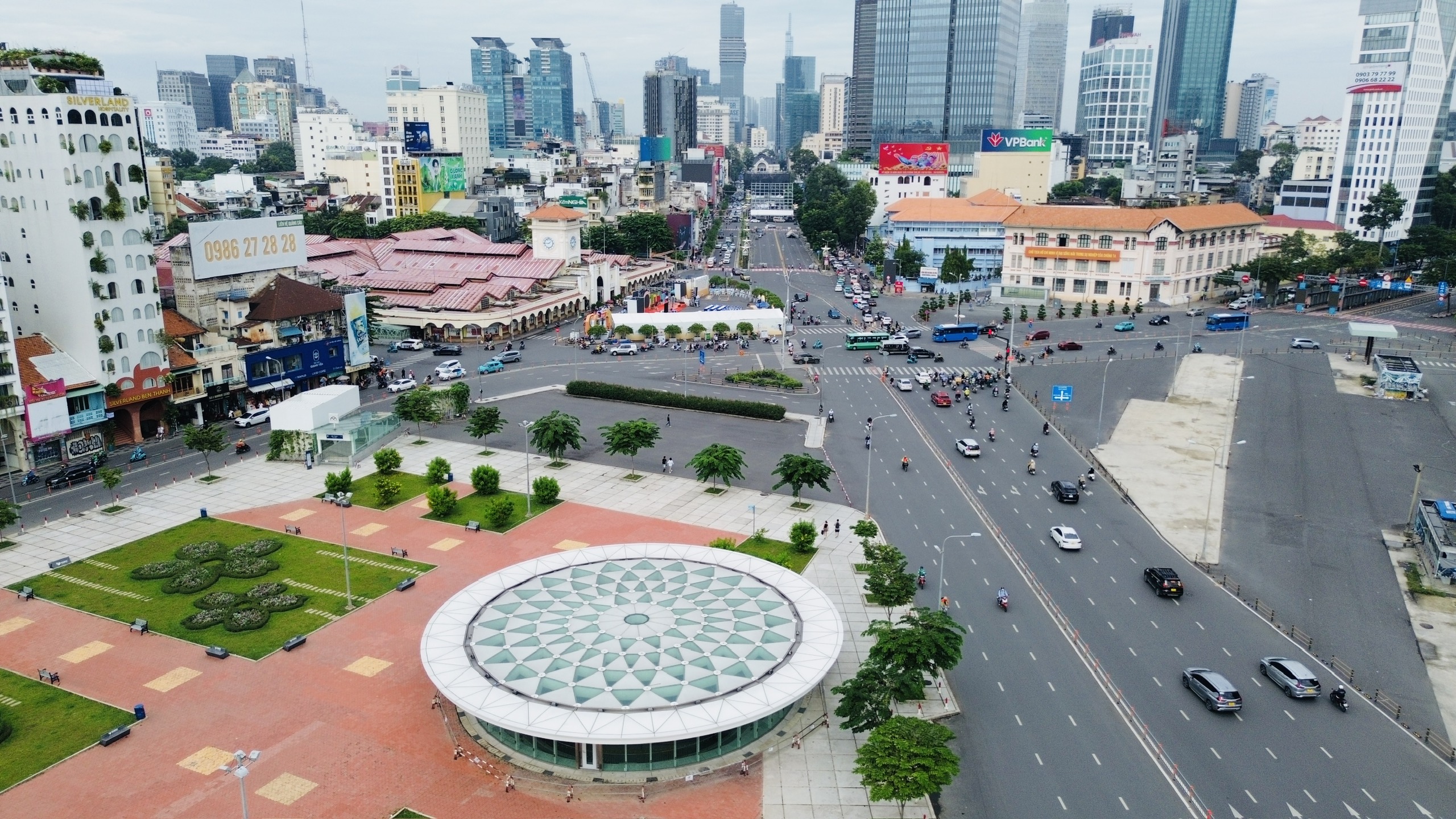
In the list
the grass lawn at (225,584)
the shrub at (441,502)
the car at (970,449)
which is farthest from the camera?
the car at (970,449)

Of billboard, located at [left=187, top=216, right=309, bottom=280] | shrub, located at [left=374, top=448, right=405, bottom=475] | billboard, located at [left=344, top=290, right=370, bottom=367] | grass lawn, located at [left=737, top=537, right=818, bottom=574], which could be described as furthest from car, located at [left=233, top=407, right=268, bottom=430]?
grass lawn, located at [left=737, top=537, right=818, bottom=574]

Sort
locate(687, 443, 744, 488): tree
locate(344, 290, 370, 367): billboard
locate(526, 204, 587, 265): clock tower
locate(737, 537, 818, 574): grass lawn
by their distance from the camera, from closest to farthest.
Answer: locate(737, 537, 818, 574): grass lawn < locate(687, 443, 744, 488): tree < locate(344, 290, 370, 367): billboard < locate(526, 204, 587, 265): clock tower

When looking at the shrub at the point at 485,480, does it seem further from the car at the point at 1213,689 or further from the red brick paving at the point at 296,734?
the car at the point at 1213,689

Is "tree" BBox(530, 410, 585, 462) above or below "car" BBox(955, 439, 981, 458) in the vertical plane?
above

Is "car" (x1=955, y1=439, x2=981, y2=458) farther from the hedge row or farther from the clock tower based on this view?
the clock tower

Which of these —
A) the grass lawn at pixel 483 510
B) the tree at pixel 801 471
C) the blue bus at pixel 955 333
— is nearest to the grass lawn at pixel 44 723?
the grass lawn at pixel 483 510
